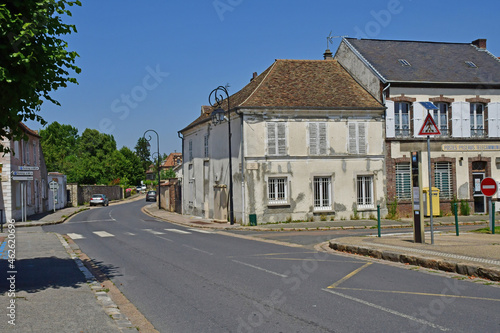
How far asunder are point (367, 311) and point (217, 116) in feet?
66.0

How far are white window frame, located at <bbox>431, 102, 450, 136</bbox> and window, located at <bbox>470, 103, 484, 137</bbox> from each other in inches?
64.3

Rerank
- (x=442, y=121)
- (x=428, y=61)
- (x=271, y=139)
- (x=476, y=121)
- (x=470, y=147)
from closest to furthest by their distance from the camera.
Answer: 1. (x=271, y=139)
2. (x=442, y=121)
3. (x=470, y=147)
4. (x=476, y=121)
5. (x=428, y=61)

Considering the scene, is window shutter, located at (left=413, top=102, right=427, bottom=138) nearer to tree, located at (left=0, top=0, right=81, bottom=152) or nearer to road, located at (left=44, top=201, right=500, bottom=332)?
road, located at (left=44, top=201, right=500, bottom=332)

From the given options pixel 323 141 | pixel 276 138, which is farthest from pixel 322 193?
pixel 276 138

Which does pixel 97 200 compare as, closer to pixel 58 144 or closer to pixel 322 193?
pixel 322 193

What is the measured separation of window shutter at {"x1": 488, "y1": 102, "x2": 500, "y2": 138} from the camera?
93.5ft

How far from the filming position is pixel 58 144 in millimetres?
97188

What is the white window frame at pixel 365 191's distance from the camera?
27.7 m

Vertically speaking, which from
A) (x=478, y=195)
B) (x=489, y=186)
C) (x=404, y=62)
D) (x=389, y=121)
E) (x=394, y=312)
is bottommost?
(x=394, y=312)

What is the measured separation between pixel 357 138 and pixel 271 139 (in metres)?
5.00

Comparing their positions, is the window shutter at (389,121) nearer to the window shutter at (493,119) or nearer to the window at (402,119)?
the window at (402,119)

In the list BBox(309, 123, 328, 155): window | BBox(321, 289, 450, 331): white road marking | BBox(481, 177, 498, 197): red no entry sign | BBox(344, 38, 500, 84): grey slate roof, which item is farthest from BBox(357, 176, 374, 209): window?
BBox(321, 289, 450, 331): white road marking

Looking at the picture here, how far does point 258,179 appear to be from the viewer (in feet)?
86.0

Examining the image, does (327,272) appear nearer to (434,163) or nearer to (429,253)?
(429,253)
